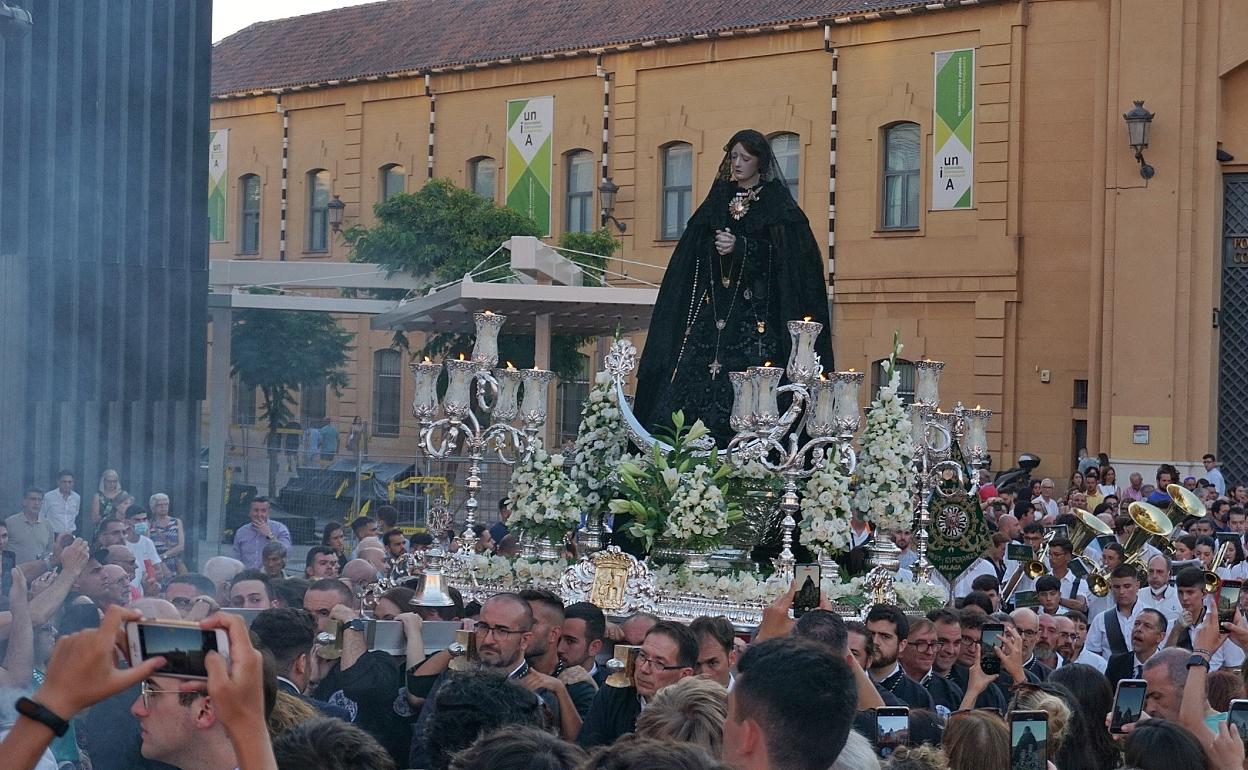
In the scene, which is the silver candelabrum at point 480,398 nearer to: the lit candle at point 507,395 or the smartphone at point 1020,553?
the lit candle at point 507,395

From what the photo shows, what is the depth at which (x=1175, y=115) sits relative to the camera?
24.8 meters

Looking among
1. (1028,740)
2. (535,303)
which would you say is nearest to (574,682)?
(1028,740)

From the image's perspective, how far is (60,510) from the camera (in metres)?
13.7

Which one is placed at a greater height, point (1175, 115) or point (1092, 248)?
point (1175, 115)

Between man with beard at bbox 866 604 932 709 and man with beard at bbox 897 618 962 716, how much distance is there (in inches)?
3.5

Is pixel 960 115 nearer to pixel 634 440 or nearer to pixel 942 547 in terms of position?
pixel 942 547

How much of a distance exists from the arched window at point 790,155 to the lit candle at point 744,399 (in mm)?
20043

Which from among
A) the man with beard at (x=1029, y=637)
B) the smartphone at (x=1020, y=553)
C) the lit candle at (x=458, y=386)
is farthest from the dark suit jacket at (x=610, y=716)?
the smartphone at (x=1020, y=553)

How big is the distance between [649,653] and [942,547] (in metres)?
7.57

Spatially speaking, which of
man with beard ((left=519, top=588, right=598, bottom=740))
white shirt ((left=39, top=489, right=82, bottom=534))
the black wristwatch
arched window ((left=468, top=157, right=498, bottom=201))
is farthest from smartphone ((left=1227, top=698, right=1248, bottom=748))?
arched window ((left=468, top=157, right=498, bottom=201))

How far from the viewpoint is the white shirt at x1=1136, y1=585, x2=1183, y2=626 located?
37.9ft

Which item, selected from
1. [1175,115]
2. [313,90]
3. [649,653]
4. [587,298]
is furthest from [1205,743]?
[313,90]

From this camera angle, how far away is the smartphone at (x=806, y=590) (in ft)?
31.2

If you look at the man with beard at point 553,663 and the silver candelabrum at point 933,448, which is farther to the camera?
the silver candelabrum at point 933,448
